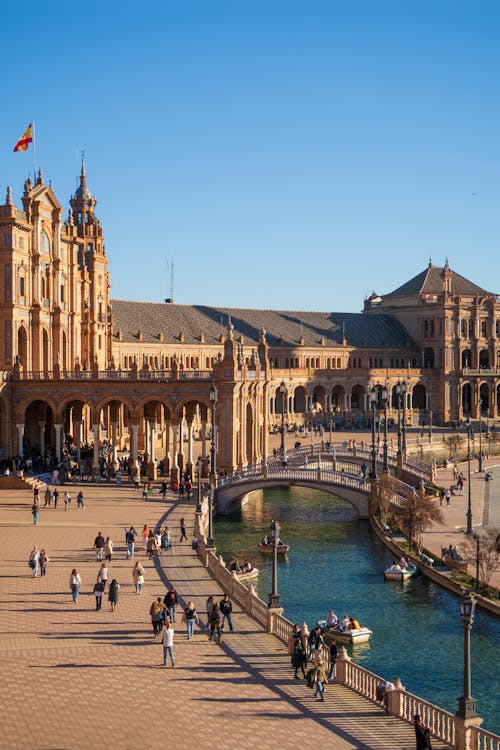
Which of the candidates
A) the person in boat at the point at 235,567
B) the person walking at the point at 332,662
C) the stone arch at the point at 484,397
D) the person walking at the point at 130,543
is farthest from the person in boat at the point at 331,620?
the stone arch at the point at 484,397

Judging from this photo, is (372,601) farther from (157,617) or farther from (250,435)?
(250,435)

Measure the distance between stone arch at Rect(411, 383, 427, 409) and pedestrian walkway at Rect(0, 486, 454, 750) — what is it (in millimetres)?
108087

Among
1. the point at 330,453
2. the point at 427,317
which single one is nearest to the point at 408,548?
the point at 330,453

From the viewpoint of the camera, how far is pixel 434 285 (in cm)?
15412

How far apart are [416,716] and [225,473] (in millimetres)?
47979

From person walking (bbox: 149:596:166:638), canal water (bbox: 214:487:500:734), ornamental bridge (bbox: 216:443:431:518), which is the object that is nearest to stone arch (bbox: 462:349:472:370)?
ornamental bridge (bbox: 216:443:431:518)

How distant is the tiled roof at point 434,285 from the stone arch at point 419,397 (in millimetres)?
15301

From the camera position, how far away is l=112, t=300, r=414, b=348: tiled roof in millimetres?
122312

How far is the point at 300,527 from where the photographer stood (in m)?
64.6

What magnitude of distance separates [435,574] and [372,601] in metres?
5.08

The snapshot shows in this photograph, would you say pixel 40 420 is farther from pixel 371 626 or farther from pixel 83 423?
pixel 371 626

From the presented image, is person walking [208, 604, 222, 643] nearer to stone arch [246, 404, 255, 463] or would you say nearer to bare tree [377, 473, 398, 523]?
bare tree [377, 473, 398, 523]

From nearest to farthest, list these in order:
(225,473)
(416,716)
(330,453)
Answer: (416,716), (225,473), (330,453)

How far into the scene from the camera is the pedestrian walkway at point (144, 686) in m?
25.8
